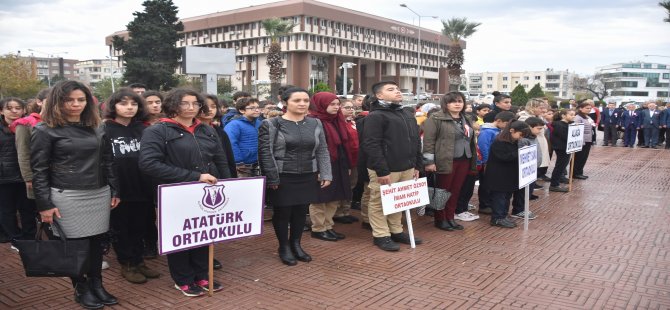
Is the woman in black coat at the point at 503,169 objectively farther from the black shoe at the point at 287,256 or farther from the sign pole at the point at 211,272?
the sign pole at the point at 211,272

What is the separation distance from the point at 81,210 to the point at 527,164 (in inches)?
223

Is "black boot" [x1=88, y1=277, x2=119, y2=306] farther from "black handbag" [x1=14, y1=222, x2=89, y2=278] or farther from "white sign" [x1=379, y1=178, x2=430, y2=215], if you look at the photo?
"white sign" [x1=379, y1=178, x2=430, y2=215]

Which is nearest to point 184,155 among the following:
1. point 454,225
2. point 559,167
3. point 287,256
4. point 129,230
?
point 129,230

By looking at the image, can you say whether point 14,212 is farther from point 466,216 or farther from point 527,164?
point 527,164

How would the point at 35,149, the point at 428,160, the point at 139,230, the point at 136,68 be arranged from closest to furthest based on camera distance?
the point at 35,149, the point at 139,230, the point at 428,160, the point at 136,68

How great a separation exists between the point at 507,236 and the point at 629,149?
1448 centimetres

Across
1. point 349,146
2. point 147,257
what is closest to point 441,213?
point 349,146

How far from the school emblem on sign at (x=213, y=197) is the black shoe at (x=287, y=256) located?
49.3 inches

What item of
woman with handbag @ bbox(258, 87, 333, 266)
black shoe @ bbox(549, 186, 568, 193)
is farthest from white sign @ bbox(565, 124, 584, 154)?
woman with handbag @ bbox(258, 87, 333, 266)

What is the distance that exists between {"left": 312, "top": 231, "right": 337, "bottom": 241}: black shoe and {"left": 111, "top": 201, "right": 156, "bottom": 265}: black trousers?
2.21m

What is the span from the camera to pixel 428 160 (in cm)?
633

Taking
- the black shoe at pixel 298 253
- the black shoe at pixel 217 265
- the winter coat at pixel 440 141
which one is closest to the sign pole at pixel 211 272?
the black shoe at pixel 217 265

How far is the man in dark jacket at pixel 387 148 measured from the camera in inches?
217

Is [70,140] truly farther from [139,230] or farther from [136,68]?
[136,68]
